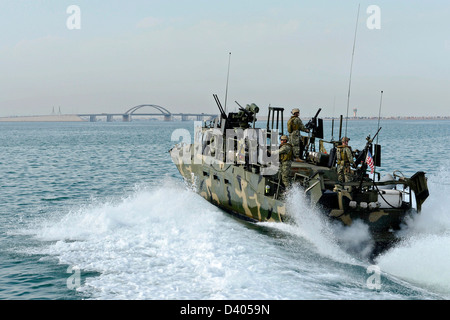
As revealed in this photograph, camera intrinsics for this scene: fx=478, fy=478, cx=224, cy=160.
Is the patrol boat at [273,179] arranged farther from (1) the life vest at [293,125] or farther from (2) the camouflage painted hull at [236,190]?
(1) the life vest at [293,125]

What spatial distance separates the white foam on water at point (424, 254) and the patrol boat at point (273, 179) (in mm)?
413

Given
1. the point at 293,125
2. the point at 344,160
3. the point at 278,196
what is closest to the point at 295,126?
the point at 293,125

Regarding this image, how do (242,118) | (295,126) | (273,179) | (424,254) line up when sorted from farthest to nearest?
(242,118), (295,126), (273,179), (424,254)

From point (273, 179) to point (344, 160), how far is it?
2.08 metres

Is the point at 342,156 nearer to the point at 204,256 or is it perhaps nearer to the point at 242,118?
the point at 204,256

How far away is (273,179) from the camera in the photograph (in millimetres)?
13883

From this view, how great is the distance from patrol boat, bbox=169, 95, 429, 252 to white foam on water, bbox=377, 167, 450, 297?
0.41 metres

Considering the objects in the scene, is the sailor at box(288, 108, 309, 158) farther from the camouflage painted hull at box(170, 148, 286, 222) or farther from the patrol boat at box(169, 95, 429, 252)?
the camouflage painted hull at box(170, 148, 286, 222)

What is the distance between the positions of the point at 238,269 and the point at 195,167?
8998mm

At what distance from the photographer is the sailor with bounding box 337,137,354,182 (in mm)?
13273

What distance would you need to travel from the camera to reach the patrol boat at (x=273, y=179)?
11945 millimetres

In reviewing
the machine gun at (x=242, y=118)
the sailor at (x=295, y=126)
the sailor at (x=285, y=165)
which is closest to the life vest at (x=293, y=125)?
the sailor at (x=295, y=126)

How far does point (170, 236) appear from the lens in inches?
531
